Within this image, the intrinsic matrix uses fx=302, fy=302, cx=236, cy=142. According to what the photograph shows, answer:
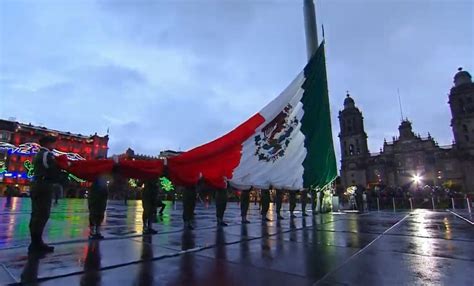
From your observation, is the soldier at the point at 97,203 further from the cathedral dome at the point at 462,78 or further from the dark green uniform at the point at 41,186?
the cathedral dome at the point at 462,78

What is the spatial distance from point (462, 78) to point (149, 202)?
3943 inches

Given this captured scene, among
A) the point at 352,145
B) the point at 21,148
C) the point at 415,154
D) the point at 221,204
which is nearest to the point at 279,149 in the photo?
the point at 221,204

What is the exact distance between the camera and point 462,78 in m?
82.5

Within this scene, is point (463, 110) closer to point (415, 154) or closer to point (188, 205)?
point (415, 154)

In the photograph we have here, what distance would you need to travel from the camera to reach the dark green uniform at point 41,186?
5.21 metres

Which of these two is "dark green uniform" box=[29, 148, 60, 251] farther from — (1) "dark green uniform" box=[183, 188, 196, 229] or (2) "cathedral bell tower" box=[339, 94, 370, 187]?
(2) "cathedral bell tower" box=[339, 94, 370, 187]

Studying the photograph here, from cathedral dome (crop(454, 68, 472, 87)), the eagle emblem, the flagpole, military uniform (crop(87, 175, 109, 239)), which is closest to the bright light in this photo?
cathedral dome (crop(454, 68, 472, 87))

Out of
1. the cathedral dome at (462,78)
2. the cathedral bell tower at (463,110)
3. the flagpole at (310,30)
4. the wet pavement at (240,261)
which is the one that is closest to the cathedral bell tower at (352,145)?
the cathedral bell tower at (463,110)

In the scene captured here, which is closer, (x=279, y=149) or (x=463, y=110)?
(x=279, y=149)

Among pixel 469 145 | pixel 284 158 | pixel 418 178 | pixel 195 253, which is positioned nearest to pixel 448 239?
pixel 284 158

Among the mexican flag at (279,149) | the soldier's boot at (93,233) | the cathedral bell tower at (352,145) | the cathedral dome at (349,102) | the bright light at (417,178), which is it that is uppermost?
the cathedral dome at (349,102)

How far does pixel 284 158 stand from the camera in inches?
336

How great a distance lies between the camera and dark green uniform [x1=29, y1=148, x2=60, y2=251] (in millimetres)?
5215

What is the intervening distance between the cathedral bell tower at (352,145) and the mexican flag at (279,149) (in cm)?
9043
